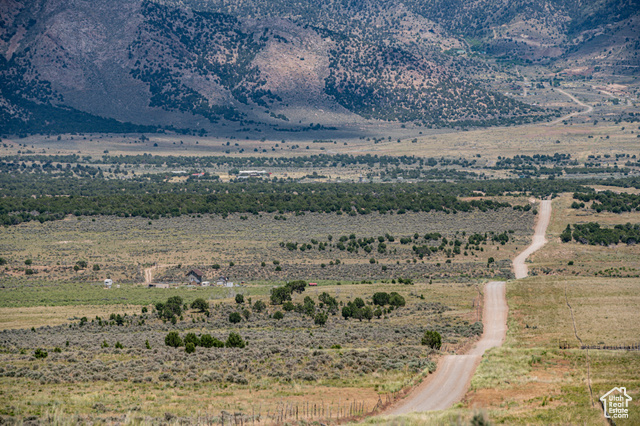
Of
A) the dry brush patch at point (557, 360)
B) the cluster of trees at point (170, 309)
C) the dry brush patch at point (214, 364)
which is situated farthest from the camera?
the cluster of trees at point (170, 309)

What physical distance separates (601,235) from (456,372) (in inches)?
2302

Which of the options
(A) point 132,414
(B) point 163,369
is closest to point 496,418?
(A) point 132,414

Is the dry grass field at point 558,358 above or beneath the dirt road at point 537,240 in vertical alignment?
beneath

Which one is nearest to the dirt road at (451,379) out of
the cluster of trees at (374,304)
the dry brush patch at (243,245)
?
the cluster of trees at (374,304)

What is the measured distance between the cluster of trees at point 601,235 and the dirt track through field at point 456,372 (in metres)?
33.7

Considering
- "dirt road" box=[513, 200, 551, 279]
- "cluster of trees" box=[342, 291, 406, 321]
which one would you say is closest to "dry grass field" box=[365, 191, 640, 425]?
"dirt road" box=[513, 200, 551, 279]

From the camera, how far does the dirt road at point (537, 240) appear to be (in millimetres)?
72812

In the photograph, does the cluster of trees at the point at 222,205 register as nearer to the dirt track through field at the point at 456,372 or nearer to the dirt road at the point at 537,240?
the dirt road at the point at 537,240

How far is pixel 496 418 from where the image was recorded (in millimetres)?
25672

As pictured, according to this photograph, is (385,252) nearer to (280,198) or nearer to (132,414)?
(280,198)

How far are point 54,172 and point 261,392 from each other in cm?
14295

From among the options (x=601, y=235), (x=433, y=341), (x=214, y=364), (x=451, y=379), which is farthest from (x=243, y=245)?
(x=451, y=379)

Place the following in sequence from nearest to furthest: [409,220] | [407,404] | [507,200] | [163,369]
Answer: [407,404], [163,369], [409,220], [507,200]

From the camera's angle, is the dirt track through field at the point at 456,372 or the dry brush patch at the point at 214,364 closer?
the dirt track through field at the point at 456,372
